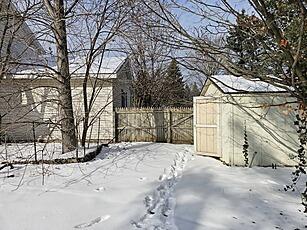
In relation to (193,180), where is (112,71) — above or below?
above

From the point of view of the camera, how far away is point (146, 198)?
5488mm

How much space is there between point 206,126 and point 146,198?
493 cm

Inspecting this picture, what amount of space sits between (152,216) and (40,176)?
10.0ft

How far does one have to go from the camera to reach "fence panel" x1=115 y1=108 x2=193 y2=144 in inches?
577

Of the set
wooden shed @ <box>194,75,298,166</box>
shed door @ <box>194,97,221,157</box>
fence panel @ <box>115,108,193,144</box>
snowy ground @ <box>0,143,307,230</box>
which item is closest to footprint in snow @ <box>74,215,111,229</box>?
snowy ground @ <box>0,143,307,230</box>

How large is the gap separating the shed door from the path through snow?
2.02 metres

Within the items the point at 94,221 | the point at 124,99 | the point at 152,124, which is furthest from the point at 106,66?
the point at 94,221

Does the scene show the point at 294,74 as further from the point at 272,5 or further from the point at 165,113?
the point at 165,113

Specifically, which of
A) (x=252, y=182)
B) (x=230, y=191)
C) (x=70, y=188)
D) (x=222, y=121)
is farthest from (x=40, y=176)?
(x=222, y=121)

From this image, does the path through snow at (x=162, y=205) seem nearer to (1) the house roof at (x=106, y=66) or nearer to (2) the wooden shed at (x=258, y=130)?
(2) the wooden shed at (x=258, y=130)

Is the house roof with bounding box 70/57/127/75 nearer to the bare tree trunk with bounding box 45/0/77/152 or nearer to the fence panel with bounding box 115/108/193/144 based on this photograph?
the fence panel with bounding box 115/108/193/144

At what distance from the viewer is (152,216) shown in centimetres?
465

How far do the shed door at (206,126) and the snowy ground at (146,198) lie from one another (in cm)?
140

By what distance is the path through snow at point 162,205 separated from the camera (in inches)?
171
